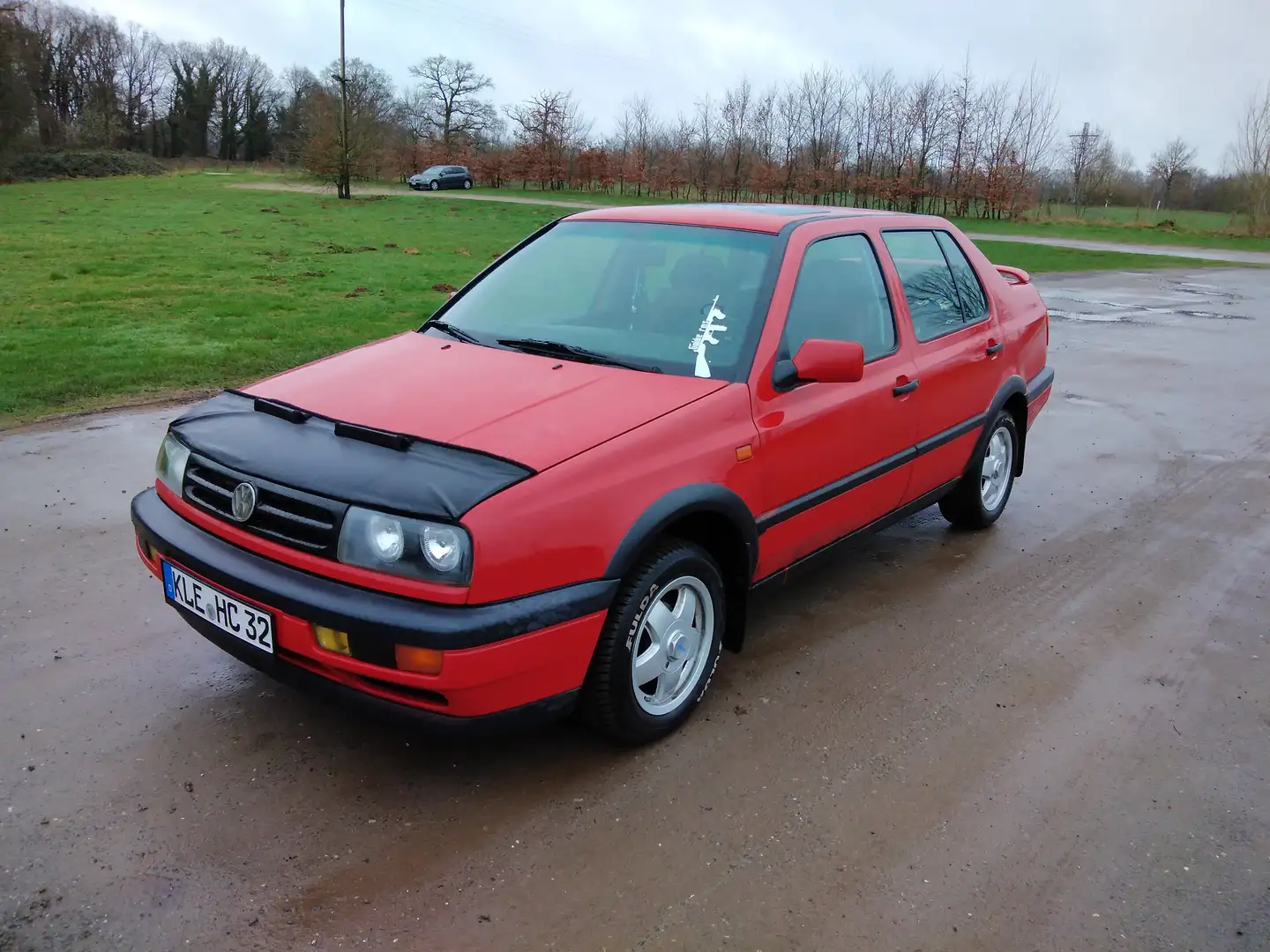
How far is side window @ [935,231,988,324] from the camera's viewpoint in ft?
16.0

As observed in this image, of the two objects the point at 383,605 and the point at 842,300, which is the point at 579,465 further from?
the point at 842,300

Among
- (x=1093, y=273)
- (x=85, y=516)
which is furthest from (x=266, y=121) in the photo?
(x=85, y=516)

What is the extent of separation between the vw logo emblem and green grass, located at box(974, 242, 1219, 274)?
21754mm

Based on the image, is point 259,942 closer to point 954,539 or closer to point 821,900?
point 821,900

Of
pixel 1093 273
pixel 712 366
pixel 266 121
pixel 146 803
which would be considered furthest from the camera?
pixel 266 121

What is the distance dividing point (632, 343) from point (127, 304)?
33.4ft

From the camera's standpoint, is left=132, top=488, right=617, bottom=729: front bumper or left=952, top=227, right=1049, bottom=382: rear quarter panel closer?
left=132, top=488, right=617, bottom=729: front bumper

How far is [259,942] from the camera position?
229cm

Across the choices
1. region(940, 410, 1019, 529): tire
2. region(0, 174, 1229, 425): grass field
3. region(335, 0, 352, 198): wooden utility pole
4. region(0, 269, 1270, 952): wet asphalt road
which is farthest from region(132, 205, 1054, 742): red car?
region(335, 0, 352, 198): wooden utility pole

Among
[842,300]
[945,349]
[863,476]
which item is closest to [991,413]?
[945,349]

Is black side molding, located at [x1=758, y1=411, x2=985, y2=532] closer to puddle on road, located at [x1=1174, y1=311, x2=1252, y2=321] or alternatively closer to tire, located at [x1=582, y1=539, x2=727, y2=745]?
tire, located at [x1=582, y1=539, x2=727, y2=745]

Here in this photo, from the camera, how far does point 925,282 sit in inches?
179

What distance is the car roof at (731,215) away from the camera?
388 cm

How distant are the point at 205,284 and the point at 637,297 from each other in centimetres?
1171
